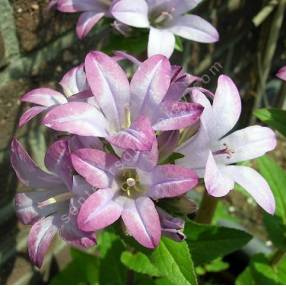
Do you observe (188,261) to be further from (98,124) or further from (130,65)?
(130,65)

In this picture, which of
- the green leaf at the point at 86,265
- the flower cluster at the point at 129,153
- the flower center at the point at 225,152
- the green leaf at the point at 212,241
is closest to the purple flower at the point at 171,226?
the flower cluster at the point at 129,153

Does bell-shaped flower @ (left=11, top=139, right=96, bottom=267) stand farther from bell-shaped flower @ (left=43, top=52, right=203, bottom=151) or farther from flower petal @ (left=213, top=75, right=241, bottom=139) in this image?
flower petal @ (left=213, top=75, right=241, bottom=139)

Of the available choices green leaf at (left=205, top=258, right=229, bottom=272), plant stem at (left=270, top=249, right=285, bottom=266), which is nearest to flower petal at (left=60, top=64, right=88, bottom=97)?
plant stem at (left=270, top=249, right=285, bottom=266)

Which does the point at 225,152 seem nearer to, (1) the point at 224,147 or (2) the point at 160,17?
(1) the point at 224,147

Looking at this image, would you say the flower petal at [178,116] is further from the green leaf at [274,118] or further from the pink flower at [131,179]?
the green leaf at [274,118]

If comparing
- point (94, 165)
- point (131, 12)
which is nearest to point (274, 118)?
point (131, 12)

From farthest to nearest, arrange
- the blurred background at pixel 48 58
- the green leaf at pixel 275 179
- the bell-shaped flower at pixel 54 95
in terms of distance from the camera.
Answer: the green leaf at pixel 275 179
the blurred background at pixel 48 58
the bell-shaped flower at pixel 54 95
